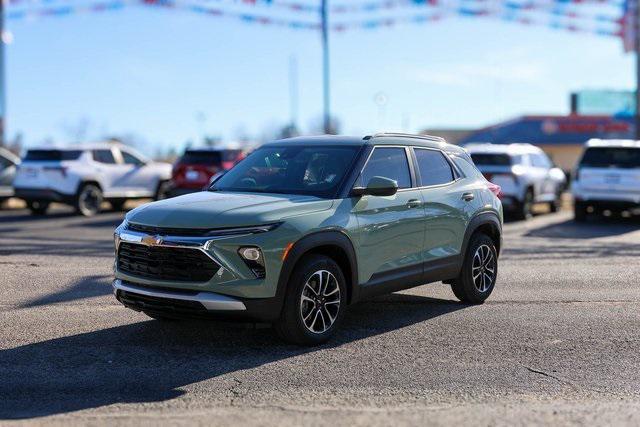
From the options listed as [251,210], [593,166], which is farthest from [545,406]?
[593,166]

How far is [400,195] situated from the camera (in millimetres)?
7500

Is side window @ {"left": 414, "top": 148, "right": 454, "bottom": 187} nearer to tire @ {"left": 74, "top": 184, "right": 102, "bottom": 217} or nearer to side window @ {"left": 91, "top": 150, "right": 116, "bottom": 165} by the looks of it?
tire @ {"left": 74, "top": 184, "right": 102, "bottom": 217}

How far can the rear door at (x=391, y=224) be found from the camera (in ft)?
23.0

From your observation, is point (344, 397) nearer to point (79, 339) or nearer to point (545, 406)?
point (545, 406)

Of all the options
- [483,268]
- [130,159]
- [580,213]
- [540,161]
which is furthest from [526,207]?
[483,268]

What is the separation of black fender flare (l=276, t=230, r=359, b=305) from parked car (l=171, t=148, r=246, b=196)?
40.4 feet

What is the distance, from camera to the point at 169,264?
20.5ft

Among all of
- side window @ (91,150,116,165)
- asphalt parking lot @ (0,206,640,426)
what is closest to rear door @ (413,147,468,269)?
asphalt parking lot @ (0,206,640,426)

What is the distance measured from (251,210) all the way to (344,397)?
174cm

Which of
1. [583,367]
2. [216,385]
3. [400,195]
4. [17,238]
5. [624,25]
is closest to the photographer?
[216,385]

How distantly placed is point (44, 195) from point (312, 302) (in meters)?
14.5

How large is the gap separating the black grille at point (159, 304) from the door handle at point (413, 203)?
2.32 meters

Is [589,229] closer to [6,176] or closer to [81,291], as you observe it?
[81,291]

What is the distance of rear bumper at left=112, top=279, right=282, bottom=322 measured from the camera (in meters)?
6.07
